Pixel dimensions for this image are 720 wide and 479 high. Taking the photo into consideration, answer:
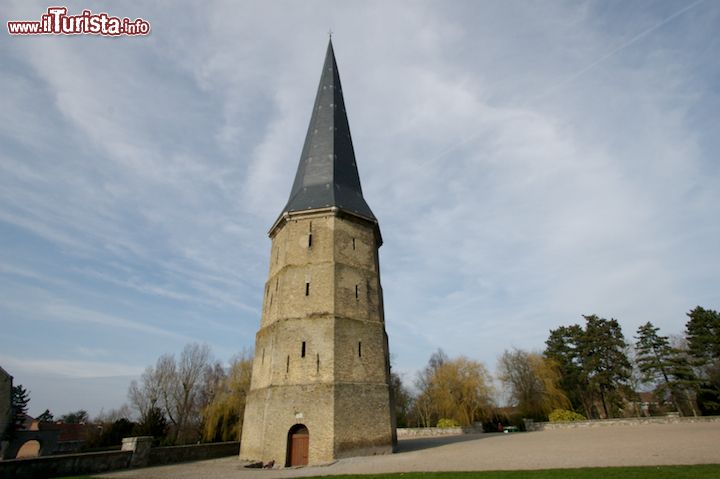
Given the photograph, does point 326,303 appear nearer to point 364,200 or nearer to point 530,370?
point 364,200

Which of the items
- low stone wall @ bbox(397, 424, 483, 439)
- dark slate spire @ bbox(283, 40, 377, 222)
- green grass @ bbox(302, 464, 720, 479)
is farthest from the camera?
low stone wall @ bbox(397, 424, 483, 439)

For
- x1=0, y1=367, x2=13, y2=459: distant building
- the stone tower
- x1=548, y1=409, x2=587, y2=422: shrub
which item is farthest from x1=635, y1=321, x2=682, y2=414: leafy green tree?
x1=0, y1=367, x2=13, y2=459: distant building

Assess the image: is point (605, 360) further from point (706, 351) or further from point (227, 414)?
point (227, 414)

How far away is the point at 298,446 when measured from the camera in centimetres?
1456

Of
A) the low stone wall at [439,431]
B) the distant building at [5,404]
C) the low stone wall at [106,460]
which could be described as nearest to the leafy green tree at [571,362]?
the low stone wall at [439,431]

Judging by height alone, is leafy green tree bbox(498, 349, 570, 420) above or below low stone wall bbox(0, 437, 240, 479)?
above

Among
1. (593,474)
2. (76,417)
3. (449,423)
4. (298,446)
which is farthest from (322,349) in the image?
(76,417)

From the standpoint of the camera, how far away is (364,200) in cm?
2138

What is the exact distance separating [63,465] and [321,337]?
9569 mm

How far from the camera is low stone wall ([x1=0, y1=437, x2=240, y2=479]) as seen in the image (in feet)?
38.2

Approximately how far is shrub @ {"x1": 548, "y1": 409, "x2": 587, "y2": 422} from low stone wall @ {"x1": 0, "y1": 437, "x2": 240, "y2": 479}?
84.3ft

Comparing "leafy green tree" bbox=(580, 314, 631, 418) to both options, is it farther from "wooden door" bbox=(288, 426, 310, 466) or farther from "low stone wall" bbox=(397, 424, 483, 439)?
"wooden door" bbox=(288, 426, 310, 466)

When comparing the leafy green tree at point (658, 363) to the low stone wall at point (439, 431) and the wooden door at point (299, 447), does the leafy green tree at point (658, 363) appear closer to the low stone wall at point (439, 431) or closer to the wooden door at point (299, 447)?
the low stone wall at point (439, 431)

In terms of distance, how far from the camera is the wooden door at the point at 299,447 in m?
14.4
